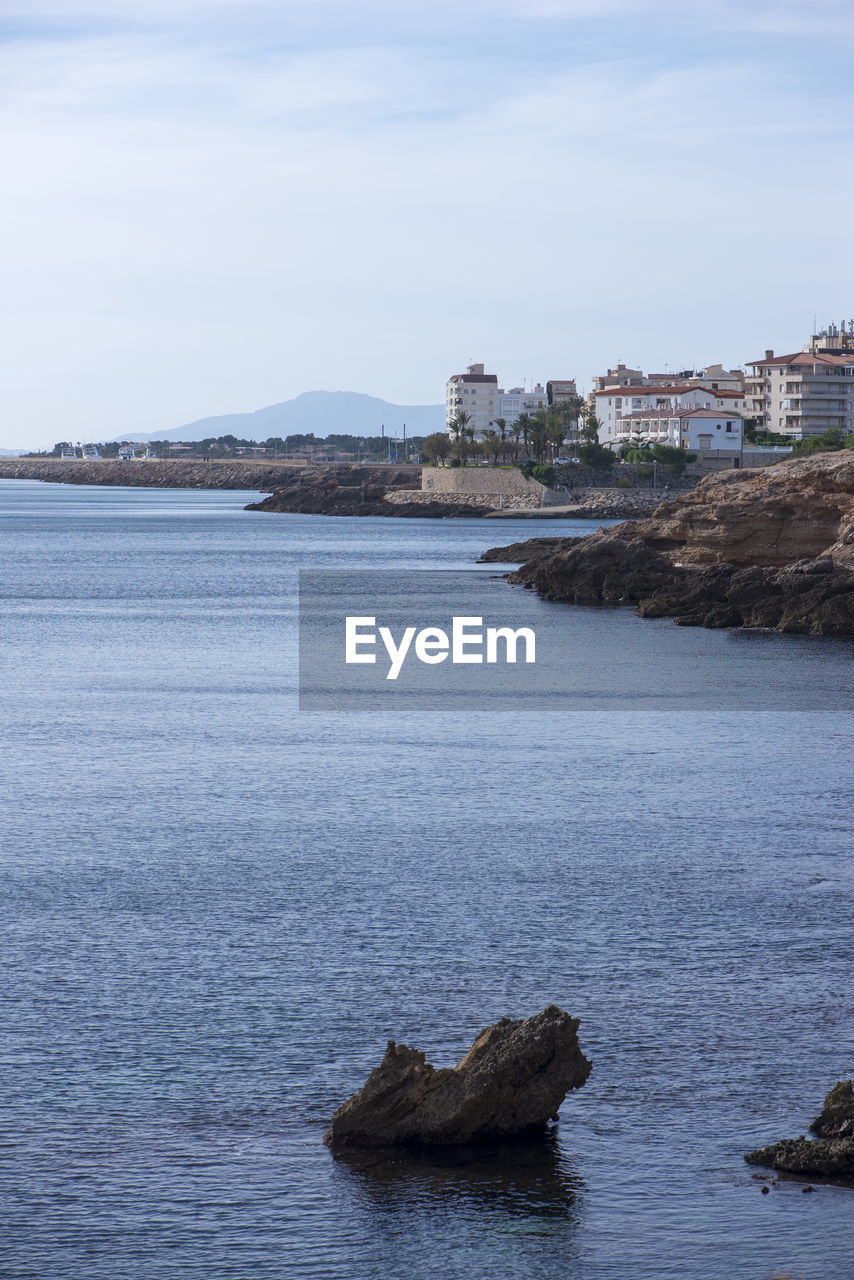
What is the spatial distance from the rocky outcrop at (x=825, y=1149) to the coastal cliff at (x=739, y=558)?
35844mm

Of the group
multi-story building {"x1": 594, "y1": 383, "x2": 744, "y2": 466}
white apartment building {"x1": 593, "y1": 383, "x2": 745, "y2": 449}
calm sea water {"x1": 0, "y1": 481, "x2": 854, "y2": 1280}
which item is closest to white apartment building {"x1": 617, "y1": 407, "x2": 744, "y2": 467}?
multi-story building {"x1": 594, "y1": 383, "x2": 744, "y2": 466}

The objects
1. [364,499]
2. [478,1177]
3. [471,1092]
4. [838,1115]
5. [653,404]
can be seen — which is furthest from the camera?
[653,404]

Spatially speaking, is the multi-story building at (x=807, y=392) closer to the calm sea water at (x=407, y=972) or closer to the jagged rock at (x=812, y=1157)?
the calm sea water at (x=407, y=972)

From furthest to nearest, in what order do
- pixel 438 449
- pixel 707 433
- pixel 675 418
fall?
pixel 438 449, pixel 675 418, pixel 707 433

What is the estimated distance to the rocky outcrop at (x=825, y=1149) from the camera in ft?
32.7

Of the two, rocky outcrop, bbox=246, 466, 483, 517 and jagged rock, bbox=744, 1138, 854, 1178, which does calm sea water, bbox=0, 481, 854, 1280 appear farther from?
rocky outcrop, bbox=246, 466, 483, 517

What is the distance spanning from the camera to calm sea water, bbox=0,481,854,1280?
31.2 feet

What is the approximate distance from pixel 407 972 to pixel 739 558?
44.1 metres

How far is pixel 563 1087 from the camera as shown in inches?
419

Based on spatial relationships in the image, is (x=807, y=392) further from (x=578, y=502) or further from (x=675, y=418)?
(x=578, y=502)

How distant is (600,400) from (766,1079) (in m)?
161

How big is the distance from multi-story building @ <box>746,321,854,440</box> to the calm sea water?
12160 cm

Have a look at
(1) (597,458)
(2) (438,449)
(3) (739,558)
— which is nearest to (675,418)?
(1) (597,458)

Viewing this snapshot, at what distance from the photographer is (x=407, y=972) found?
A: 14.0 meters
